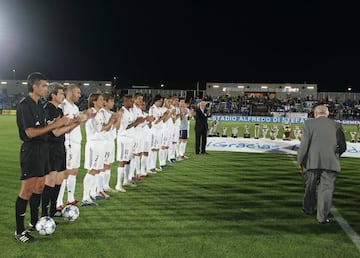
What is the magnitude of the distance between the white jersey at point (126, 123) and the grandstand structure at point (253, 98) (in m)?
25.2

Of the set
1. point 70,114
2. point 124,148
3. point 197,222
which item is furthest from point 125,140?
point 197,222

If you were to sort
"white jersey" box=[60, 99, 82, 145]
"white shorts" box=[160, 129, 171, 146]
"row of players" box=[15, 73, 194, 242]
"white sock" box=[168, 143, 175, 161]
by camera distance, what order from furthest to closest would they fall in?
"white sock" box=[168, 143, 175, 161] < "white shorts" box=[160, 129, 171, 146] < "white jersey" box=[60, 99, 82, 145] < "row of players" box=[15, 73, 194, 242]

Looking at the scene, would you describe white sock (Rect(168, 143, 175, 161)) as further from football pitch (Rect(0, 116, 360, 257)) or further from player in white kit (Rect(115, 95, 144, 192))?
player in white kit (Rect(115, 95, 144, 192))

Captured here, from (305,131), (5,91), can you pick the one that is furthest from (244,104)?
(305,131)

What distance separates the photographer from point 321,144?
6.71m

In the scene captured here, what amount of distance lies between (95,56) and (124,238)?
79.4 meters

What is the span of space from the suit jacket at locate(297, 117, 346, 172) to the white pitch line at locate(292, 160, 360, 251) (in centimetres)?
93

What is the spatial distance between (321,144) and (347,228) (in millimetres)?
1437

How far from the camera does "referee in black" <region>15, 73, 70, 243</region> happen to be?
194 inches

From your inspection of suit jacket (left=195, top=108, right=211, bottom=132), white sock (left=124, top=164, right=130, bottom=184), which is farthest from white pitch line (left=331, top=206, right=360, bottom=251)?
suit jacket (left=195, top=108, right=211, bottom=132)

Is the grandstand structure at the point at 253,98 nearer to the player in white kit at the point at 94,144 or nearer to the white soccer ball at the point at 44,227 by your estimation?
the player in white kit at the point at 94,144

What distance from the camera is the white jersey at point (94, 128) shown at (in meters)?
7.22

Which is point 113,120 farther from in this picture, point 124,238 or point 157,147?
point 157,147

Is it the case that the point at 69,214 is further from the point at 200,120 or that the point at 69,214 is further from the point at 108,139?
the point at 200,120
